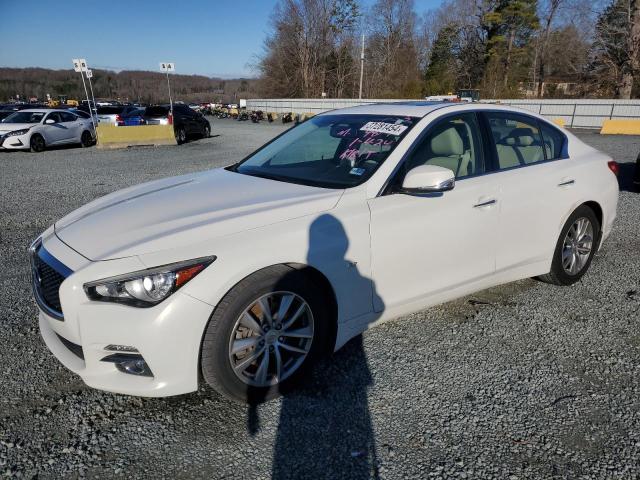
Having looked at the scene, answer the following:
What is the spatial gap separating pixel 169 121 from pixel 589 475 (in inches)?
752

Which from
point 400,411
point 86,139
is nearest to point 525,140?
point 400,411

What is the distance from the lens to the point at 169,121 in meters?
18.5

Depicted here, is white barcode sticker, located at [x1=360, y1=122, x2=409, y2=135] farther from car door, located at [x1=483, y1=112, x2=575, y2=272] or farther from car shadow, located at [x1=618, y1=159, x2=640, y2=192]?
car shadow, located at [x1=618, y1=159, x2=640, y2=192]

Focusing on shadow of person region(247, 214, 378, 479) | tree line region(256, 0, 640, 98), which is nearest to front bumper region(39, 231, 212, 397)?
shadow of person region(247, 214, 378, 479)

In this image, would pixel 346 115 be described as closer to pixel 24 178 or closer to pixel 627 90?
pixel 24 178

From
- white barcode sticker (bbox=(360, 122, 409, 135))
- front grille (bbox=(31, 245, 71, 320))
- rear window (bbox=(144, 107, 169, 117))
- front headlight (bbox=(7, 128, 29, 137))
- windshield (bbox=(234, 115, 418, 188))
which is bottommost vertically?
front grille (bbox=(31, 245, 71, 320))

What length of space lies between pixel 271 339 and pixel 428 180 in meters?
1.29

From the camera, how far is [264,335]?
7.94 ft

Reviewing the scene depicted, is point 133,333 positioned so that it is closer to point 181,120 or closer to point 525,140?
point 525,140

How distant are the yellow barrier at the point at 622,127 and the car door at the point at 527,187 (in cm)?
2056

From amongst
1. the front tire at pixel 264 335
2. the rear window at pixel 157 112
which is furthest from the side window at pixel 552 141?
the rear window at pixel 157 112

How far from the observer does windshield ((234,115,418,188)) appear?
2.93 metres

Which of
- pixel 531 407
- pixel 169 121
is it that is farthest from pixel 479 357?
pixel 169 121

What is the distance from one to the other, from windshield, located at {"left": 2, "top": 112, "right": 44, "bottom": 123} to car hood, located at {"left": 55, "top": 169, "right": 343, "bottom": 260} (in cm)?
1556
